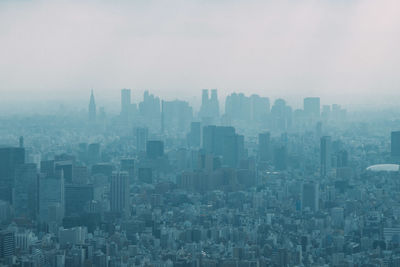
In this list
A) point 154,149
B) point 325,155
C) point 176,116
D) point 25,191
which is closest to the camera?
point 25,191

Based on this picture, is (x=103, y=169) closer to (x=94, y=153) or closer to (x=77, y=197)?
(x=94, y=153)

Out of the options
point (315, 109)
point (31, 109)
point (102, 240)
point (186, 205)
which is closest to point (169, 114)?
point (315, 109)

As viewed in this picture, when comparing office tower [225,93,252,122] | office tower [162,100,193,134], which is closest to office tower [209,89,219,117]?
office tower [225,93,252,122]

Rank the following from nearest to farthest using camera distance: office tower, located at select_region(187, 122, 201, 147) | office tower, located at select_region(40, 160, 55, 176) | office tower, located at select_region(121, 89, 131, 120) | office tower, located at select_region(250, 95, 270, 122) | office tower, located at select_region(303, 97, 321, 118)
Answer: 1. office tower, located at select_region(40, 160, 55, 176)
2. office tower, located at select_region(121, 89, 131, 120)
3. office tower, located at select_region(187, 122, 201, 147)
4. office tower, located at select_region(303, 97, 321, 118)
5. office tower, located at select_region(250, 95, 270, 122)

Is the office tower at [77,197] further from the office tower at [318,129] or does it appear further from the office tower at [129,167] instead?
the office tower at [318,129]

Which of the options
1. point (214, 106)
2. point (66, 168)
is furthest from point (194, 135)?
point (66, 168)

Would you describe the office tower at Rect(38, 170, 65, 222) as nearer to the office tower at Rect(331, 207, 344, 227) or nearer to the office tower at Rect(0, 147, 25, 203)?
the office tower at Rect(0, 147, 25, 203)
